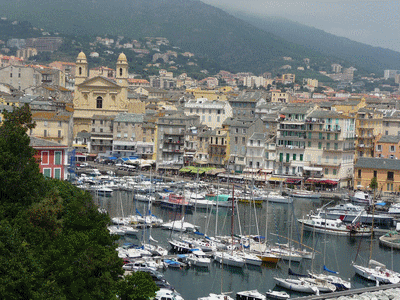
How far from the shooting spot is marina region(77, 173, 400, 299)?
3225 cm

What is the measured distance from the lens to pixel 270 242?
39.6m

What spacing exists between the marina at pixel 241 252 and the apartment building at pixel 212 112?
2510cm

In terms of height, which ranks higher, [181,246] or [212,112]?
[212,112]

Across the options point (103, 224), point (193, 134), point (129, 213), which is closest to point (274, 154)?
point (193, 134)

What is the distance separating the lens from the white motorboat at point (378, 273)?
107 ft

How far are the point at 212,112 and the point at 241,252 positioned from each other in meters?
38.8

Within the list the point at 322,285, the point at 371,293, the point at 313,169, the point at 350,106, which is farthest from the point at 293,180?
the point at 371,293

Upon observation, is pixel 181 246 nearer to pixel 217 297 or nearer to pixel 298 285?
pixel 298 285

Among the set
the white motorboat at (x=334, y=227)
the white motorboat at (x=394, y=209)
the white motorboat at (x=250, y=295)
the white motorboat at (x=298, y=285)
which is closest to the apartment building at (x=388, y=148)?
the white motorboat at (x=394, y=209)

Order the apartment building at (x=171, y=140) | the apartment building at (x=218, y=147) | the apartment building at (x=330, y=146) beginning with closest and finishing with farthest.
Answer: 1. the apartment building at (x=330, y=146)
2. the apartment building at (x=218, y=147)
3. the apartment building at (x=171, y=140)

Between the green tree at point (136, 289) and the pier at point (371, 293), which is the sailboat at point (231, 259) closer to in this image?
the pier at point (371, 293)

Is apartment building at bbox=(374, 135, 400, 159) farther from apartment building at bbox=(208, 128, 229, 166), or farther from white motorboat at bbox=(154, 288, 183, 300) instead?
white motorboat at bbox=(154, 288, 183, 300)

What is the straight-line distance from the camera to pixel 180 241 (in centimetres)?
3812

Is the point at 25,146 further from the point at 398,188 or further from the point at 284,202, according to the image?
the point at 398,188
